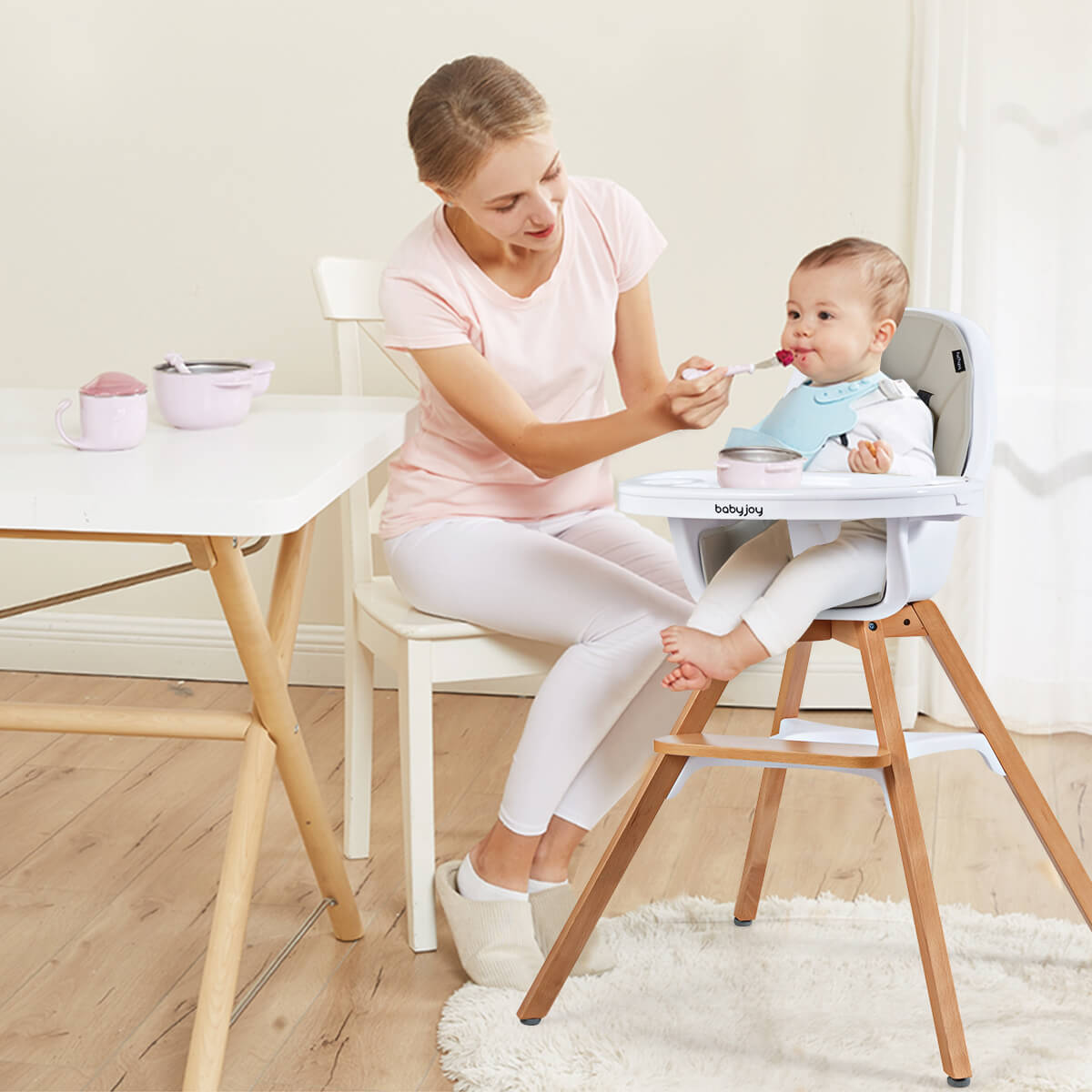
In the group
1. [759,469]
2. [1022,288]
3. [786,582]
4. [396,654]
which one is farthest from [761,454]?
[1022,288]

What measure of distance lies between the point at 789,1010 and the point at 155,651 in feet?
5.66

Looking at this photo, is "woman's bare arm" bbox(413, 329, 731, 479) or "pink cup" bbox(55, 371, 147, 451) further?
"woman's bare arm" bbox(413, 329, 731, 479)

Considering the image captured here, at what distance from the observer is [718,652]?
1427 millimetres

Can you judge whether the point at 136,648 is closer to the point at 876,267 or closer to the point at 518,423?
the point at 518,423

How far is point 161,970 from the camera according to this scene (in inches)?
67.2

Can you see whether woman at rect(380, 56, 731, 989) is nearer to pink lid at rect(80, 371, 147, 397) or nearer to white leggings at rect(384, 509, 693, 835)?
white leggings at rect(384, 509, 693, 835)

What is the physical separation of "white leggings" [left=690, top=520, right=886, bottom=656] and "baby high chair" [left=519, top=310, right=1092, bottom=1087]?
0.03 metres

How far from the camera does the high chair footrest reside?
1382mm

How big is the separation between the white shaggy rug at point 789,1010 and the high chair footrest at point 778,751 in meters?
0.35

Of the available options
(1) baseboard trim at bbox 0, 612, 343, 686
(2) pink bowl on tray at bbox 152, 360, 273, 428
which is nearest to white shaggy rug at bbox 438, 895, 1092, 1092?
(2) pink bowl on tray at bbox 152, 360, 273, 428

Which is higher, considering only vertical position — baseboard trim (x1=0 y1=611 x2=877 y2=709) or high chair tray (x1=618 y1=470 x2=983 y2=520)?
high chair tray (x1=618 y1=470 x2=983 y2=520)

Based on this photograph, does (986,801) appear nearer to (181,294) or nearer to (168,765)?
(168,765)

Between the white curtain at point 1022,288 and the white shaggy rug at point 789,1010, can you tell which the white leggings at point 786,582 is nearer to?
the white shaggy rug at point 789,1010

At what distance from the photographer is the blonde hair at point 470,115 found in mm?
1569
